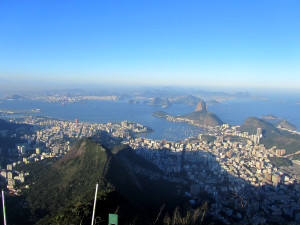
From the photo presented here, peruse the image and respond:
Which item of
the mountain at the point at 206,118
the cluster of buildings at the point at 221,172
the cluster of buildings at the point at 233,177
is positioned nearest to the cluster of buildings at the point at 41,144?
the cluster of buildings at the point at 221,172

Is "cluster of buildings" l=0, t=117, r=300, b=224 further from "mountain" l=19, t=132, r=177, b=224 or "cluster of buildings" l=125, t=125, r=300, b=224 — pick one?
"mountain" l=19, t=132, r=177, b=224

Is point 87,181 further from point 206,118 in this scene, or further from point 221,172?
point 206,118

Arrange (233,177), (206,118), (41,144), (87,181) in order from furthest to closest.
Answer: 1. (206,118)
2. (41,144)
3. (233,177)
4. (87,181)

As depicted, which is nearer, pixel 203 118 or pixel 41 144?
pixel 41 144

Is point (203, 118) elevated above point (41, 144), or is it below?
above

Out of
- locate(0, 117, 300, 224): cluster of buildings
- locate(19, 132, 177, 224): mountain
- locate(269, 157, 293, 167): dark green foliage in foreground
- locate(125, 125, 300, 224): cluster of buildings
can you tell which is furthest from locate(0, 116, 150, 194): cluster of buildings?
locate(269, 157, 293, 167): dark green foliage in foreground

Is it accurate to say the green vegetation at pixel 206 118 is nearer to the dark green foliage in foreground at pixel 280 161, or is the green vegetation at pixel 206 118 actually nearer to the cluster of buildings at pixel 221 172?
the cluster of buildings at pixel 221 172

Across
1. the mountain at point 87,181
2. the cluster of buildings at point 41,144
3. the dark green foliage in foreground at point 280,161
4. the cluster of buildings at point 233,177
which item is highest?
the mountain at point 87,181

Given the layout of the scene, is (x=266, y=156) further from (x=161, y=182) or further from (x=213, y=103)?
(x=213, y=103)

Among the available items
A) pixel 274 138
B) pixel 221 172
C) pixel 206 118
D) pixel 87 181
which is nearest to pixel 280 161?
pixel 221 172
